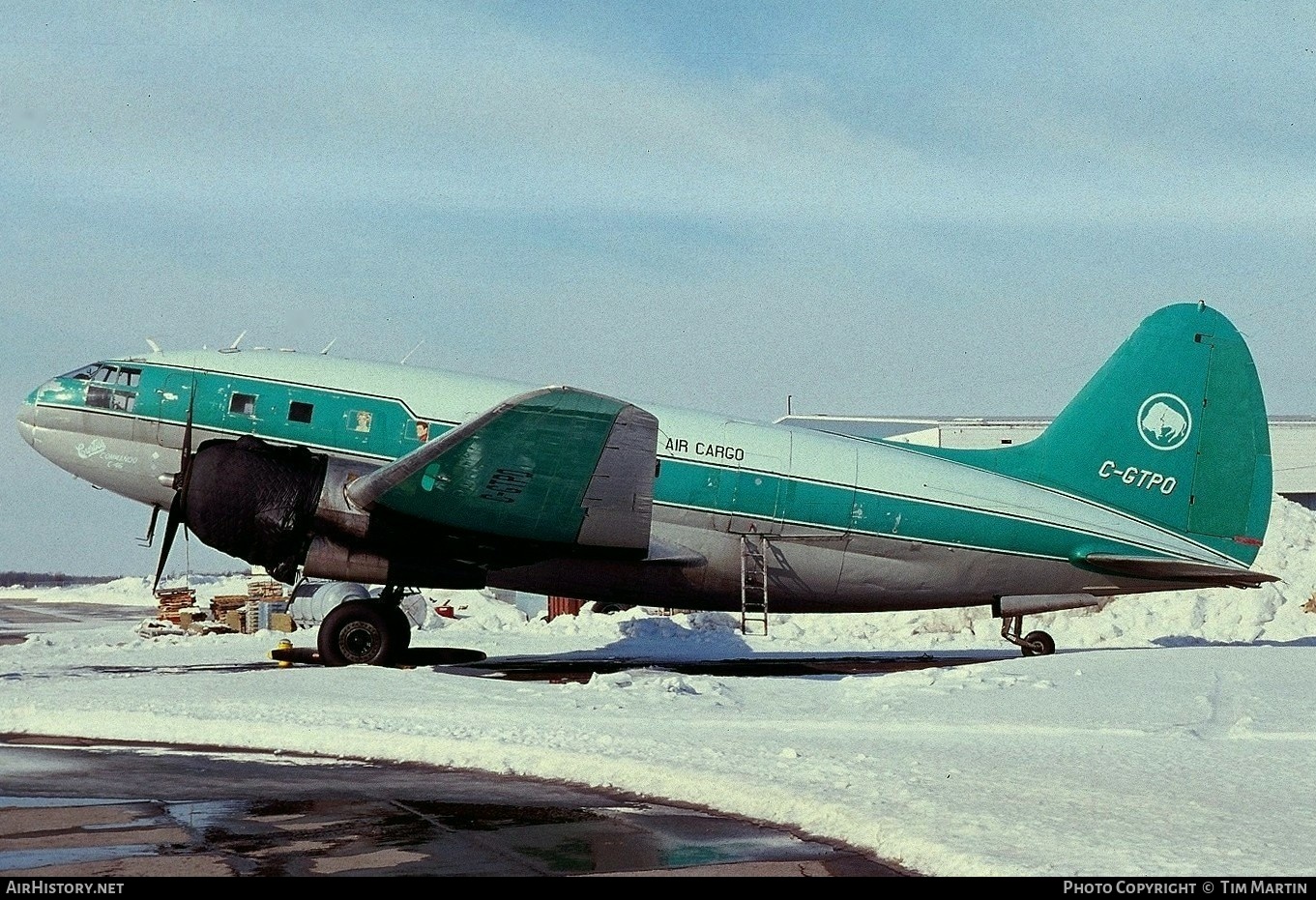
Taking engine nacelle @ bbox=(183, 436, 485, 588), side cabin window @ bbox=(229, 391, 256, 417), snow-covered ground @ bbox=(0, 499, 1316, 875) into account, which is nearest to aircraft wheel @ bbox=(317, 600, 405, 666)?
engine nacelle @ bbox=(183, 436, 485, 588)

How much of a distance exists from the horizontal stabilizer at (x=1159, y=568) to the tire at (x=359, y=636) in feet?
38.3

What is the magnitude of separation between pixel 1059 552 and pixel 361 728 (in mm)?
13550

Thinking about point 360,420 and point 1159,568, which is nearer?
point 360,420

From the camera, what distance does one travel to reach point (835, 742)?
1242 cm

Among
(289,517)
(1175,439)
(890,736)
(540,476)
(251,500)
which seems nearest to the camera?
(890,736)

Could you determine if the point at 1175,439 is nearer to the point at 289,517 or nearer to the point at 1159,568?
the point at 1159,568

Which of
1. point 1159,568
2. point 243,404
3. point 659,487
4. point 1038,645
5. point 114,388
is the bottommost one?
point 1038,645

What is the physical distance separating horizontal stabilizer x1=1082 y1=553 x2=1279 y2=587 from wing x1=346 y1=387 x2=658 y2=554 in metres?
7.98

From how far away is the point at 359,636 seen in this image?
2016cm

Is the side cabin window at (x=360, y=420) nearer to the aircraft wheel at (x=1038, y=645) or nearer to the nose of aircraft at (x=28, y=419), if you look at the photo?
the nose of aircraft at (x=28, y=419)

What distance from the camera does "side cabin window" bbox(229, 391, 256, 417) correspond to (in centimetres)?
2048

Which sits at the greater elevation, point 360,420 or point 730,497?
point 360,420

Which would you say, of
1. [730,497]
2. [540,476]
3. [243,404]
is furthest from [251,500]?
[730,497]

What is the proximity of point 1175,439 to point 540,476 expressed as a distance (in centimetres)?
1196
